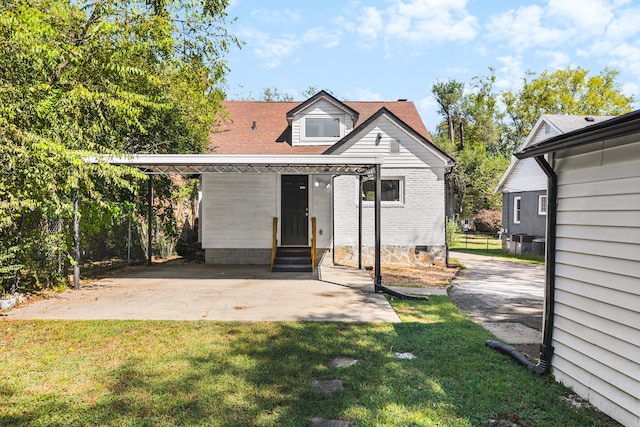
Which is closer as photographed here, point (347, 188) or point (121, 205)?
point (121, 205)

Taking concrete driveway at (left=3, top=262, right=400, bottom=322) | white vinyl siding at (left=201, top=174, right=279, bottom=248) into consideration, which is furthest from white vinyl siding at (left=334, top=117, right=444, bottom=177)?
concrete driveway at (left=3, top=262, right=400, bottom=322)

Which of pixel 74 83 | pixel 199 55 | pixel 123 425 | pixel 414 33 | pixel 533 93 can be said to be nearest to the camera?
pixel 123 425

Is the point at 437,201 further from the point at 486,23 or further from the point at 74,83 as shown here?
the point at 74,83

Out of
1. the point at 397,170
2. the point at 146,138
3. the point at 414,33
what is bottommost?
the point at 397,170

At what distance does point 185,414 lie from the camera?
3.63 metres

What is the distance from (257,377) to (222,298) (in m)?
4.21

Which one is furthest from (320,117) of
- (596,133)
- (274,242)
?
(596,133)

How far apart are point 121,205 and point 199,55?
17.4 ft

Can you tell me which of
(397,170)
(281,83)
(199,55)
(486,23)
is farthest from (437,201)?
(281,83)

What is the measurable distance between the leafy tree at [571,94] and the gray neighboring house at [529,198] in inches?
770

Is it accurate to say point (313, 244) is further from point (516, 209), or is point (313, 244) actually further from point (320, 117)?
point (516, 209)

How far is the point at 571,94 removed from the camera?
3631 centimetres

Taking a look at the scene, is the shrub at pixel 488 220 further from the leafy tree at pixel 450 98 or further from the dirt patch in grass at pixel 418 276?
the dirt patch in grass at pixel 418 276

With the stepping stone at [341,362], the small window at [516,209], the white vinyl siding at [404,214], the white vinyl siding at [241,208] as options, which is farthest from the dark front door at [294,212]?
the small window at [516,209]
